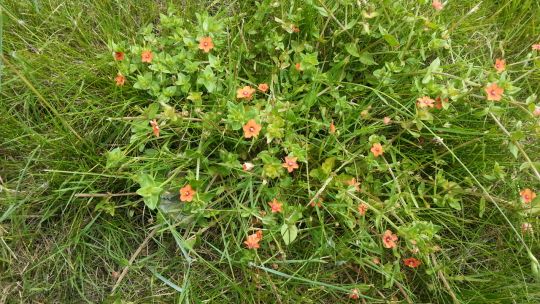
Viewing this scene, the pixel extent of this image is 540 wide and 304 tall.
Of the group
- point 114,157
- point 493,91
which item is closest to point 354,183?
point 493,91

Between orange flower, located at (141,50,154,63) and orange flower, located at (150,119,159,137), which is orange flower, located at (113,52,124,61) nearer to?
orange flower, located at (141,50,154,63)

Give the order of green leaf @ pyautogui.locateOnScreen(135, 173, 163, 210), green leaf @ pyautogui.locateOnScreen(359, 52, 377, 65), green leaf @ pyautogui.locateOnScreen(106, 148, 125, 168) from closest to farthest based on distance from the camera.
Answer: green leaf @ pyautogui.locateOnScreen(135, 173, 163, 210), green leaf @ pyautogui.locateOnScreen(106, 148, 125, 168), green leaf @ pyautogui.locateOnScreen(359, 52, 377, 65)

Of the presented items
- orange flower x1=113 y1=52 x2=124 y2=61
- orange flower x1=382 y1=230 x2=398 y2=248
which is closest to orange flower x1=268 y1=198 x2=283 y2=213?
orange flower x1=382 y1=230 x2=398 y2=248

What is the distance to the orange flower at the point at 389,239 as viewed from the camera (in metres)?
2.01

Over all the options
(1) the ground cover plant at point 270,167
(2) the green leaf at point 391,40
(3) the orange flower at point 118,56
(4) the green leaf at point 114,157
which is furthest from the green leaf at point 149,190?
(2) the green leaf at point 391,40

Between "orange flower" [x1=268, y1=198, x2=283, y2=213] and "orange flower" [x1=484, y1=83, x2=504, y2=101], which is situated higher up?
"orange flower" [x1=484, y1=83, x2=504, y2=101]

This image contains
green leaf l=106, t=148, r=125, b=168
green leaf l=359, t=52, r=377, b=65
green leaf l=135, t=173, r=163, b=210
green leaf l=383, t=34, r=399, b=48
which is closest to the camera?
green leaf l=135, t=173, r=163, b=210

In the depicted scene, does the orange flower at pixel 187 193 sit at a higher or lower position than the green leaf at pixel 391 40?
lower

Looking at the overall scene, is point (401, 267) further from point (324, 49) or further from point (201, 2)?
point (201, 2)

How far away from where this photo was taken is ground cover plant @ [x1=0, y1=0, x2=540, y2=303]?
6.74ft

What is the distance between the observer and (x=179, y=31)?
2178 mm

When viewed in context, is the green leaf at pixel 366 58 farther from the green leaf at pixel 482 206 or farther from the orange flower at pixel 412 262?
the orange flower at pixel 412 262

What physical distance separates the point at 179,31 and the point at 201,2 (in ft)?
1.16

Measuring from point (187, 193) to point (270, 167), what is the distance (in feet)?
1.14
